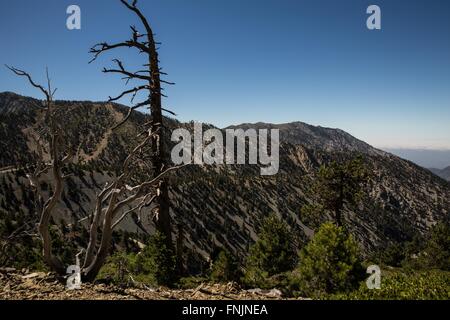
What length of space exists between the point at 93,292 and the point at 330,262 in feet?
47.1

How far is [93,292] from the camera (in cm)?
803

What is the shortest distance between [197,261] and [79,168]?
71.1m

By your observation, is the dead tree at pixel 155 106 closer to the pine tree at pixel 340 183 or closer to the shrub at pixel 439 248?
the pine tree at pixel 340 183

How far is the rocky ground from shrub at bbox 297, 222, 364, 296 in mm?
10663

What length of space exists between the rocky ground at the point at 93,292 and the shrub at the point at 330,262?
1066 cm

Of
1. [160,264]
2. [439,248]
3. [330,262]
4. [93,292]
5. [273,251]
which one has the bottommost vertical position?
[439,248]

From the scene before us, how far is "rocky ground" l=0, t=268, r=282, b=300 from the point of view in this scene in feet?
25.3

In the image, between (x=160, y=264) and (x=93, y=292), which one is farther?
Result: (x=160, y=264)

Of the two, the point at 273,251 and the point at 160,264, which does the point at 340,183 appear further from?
the point at 160,264

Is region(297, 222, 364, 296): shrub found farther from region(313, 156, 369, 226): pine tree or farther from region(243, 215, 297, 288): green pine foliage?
region(243, 215, 297, 288): green pine foliage

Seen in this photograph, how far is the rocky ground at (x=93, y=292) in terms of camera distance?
770 cm

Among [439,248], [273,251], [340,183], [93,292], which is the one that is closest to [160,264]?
[93,292]
